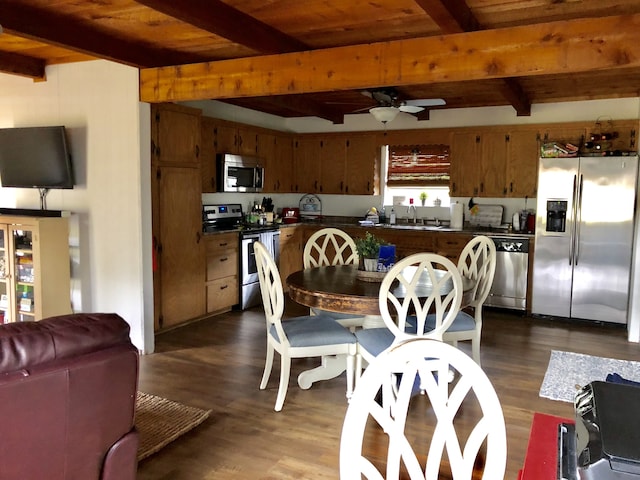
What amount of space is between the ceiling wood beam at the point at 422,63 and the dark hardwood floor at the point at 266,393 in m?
2.07

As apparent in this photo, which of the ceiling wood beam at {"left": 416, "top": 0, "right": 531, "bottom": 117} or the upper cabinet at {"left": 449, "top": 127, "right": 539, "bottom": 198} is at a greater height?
the ceiling wood beam at {"left": 416, "top": 0, "right": 531, "bottom": 117}

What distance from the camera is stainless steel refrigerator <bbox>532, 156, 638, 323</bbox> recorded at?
5.20m

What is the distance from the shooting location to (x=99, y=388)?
1.69m

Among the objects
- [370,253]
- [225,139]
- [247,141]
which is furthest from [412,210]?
[370,253]

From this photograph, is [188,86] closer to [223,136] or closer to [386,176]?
[223,136]

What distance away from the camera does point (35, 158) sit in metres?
4.54

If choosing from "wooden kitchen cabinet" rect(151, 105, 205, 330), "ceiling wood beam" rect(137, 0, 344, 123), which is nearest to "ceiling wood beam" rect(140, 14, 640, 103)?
"ceiling wood beam" rect(137, 0, 344, 123)

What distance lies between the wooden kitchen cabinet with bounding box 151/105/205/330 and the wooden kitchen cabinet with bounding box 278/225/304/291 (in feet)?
4.76

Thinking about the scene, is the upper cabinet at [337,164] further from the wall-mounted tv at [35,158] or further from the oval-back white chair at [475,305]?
the wall-mounted tv at [35,158]

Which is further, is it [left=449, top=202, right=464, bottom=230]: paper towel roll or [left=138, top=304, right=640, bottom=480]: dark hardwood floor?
[left=449, top=202, right=464, bottom=230]: paper towel roll

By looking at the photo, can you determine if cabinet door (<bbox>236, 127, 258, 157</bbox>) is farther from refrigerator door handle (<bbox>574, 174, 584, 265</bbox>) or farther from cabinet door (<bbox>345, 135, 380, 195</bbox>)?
refrigerator door handle (<bbox>574, 174, 584, 265</bbox>)

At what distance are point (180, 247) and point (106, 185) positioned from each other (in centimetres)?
92

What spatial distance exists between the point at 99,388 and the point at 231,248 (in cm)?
403

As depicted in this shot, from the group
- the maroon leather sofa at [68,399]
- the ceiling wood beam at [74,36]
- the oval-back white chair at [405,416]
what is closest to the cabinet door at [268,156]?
the ceiling wood beam at [74,36]
